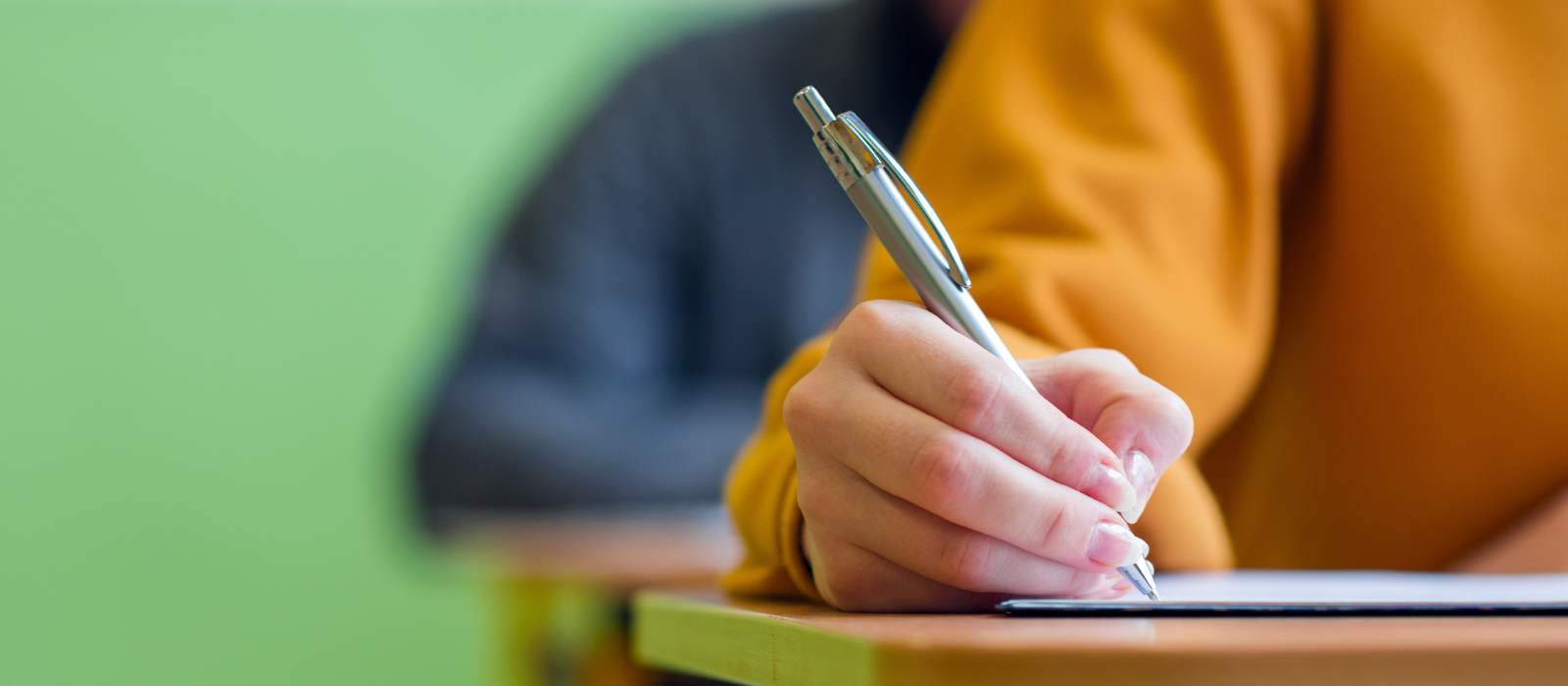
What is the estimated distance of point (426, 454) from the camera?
4.51 feet

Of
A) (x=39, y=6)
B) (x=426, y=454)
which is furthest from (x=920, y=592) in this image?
(x=39, y=6)

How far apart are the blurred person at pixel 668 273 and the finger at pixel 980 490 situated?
1.08 meters

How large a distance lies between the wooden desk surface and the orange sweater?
16 centimetres

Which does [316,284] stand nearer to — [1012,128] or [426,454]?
[426,454]

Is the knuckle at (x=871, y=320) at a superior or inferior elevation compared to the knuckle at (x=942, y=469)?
superior

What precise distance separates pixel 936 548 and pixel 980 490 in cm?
2

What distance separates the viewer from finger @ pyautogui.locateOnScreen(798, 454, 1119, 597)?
0.79 ft

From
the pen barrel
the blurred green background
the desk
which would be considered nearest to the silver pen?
the pen barrel

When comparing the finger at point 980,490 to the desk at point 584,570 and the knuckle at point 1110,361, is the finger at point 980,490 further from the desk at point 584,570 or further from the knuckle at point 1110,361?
the desk at point 584,570

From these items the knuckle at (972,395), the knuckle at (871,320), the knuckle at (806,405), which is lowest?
the knuckle at (972,395)

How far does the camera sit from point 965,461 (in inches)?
9.2

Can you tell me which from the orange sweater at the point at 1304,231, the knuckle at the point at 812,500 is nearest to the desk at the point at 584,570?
the orange sweater at the point at 1304,231

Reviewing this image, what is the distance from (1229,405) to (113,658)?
2.05 meters

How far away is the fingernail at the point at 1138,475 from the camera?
0.78ft
